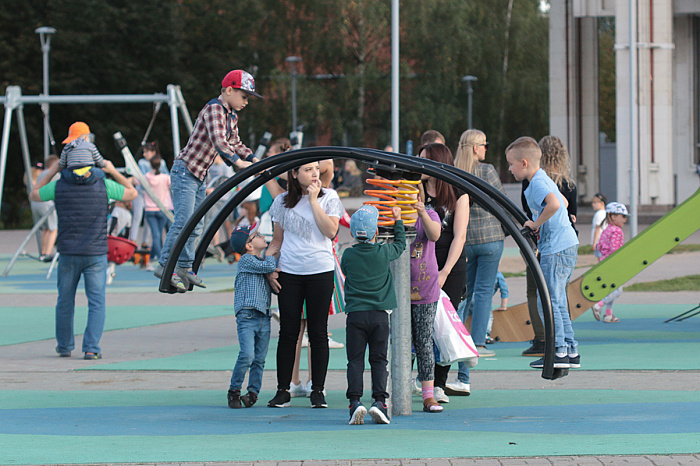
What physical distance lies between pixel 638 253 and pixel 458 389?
3005 mm

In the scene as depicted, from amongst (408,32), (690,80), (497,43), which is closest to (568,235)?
(690,80)

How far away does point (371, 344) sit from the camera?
6566 millimetres

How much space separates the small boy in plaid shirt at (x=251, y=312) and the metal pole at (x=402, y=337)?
0.99m

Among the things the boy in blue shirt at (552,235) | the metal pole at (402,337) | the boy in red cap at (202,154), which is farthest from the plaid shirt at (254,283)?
the boy in blue shirt at (552,235)

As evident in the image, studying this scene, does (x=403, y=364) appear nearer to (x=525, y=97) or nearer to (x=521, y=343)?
(x=521, y=343)

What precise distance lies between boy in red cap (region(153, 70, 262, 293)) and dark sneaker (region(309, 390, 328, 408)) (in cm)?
107

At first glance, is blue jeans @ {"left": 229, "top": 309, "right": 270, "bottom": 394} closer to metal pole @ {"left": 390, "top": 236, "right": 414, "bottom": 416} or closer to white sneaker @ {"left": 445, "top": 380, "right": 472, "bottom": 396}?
metal pole @ {"left": 390, "top": 236, "right": 414, "bottom": 416}

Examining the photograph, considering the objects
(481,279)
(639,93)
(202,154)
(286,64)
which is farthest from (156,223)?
(286,64)

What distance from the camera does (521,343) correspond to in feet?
34.5

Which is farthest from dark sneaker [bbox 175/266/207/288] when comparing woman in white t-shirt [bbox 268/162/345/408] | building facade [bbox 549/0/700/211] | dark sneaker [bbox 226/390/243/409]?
building facade [bbox 549/0/700/211]

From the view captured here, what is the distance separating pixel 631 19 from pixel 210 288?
14.4 metres

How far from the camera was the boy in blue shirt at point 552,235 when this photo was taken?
26.7 ft

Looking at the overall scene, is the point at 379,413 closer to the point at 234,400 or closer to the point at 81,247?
the point at 234,400

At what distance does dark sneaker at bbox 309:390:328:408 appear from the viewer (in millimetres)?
7211
